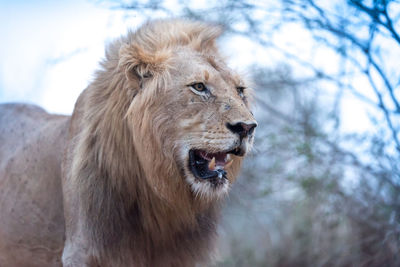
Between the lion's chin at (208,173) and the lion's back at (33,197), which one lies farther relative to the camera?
the lion's back at (33,197)

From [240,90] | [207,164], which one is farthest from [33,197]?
[240,90]

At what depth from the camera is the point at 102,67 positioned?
156 inches

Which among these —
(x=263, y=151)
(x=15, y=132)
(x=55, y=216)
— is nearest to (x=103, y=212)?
(x=55, y=216)

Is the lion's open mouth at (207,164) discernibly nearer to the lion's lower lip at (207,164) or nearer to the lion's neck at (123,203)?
the lion's lower lip at (207,164)

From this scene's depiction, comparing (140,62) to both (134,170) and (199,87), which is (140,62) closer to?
(199,87)

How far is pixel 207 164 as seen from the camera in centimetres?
340

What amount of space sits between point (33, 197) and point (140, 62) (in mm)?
1735

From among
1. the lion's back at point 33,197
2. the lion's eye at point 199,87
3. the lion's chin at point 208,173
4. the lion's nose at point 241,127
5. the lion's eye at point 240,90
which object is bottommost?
the lion's back at point 33,197

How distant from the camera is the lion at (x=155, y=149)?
3.35 meters

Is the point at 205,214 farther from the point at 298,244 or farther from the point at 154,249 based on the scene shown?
the point at 298,244

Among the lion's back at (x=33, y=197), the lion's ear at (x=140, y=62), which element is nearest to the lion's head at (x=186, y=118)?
the lion's ear at (x=140, y=62)

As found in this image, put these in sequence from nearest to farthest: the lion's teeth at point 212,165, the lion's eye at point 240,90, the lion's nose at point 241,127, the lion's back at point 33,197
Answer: the lion's nose at point 241,127 < the lion's teeth at point 212,165 < the lion's eye at point 240,90 < the lion's back at point 33,197

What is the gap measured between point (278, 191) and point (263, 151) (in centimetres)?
53

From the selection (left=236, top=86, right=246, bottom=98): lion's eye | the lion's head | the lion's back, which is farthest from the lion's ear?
the lion's back
